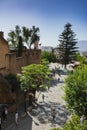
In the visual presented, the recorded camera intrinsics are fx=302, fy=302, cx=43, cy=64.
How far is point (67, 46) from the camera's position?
72875 mm

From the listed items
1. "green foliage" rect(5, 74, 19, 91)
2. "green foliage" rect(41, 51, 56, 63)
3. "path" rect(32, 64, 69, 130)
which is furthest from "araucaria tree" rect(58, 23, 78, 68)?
"green foliage" rect(5, 74, 19, 91)

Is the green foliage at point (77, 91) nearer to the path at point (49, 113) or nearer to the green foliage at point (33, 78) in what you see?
the path at point (49, 113)

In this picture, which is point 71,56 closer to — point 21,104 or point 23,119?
point 21,104

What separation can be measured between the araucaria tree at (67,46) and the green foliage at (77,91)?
4891 cm

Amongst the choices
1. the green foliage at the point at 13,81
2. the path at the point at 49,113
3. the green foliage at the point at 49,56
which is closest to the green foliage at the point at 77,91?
the path at the point at 49,113

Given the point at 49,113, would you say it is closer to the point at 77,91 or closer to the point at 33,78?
the point at 33,78

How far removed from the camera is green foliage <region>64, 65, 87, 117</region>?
2158 cm

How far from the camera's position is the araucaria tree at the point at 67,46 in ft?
237

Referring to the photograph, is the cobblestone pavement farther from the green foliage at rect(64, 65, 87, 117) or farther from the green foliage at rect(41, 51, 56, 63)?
the green foliage at rect(41, 51, 56, 63)

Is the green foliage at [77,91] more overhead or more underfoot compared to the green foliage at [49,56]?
more overhead

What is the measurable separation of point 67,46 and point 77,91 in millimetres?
51274

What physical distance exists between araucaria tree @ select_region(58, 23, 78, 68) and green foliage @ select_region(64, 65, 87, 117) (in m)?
48.9

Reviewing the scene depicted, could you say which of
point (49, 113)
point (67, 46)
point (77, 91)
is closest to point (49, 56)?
point (67, 46)

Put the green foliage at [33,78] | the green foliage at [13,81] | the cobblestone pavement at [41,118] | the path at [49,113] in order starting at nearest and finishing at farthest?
the cobblestone pavement at [41,118] → the path at [49,113] → the green foliage at [33,78] → the green foliage at [13,81]
